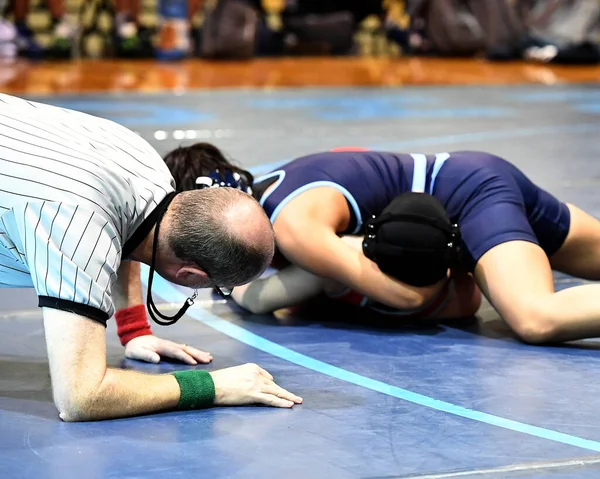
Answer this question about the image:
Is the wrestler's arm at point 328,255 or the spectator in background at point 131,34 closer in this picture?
the wrestler's arm at point 328,255

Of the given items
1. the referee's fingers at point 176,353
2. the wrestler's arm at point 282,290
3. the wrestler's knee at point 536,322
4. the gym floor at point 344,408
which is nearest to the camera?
the gym floor at point 344,408

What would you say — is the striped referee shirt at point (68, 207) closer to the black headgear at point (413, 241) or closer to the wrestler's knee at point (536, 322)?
the black headgear at point (413, 241)

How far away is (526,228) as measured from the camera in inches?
128

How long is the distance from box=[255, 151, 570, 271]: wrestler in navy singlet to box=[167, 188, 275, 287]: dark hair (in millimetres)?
771

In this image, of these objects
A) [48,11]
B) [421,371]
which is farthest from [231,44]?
[421,371]

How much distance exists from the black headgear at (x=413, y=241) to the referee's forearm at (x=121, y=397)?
0.83 meters

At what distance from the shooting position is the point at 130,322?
2.93 metres

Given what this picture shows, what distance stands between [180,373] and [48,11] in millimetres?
9513

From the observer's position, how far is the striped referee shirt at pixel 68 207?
2271 mm

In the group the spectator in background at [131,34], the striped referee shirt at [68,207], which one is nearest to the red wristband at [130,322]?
the striped referee shirt at [68,207]

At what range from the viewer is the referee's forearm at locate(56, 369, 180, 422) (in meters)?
2.35

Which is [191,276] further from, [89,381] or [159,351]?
[159,351]

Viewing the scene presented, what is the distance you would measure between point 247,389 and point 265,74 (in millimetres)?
7602

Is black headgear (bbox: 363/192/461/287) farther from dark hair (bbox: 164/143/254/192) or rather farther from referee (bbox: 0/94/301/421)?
referee (bbox: 0/94/301/421)
